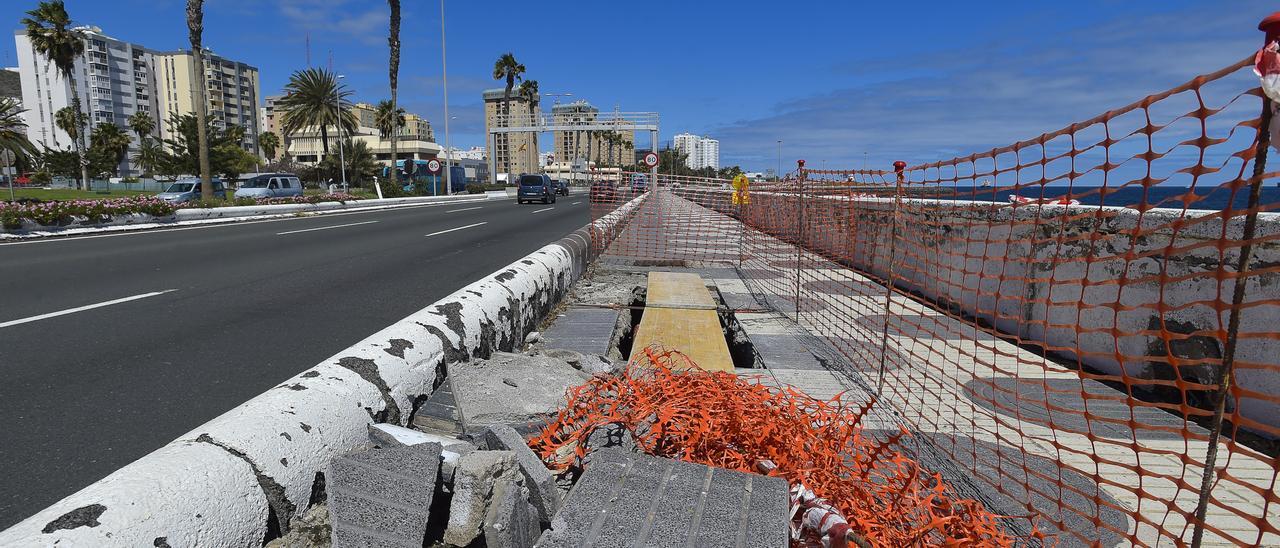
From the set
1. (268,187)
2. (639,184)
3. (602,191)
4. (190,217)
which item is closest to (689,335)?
(602,191)

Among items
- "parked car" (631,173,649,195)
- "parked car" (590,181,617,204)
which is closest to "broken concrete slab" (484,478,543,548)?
"parked car" (631,173,649,195)

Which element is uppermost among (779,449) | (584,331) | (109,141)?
(109,141)

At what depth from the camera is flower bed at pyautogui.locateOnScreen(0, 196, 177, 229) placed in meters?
13.5

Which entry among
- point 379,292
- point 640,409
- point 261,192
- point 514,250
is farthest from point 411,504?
point 261,192

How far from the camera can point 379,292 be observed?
7500mm

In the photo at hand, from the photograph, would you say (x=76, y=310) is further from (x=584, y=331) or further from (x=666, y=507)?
(x=666, y=507)

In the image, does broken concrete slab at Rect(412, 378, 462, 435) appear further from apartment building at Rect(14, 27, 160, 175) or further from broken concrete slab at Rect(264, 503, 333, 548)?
apartment building at Rect(14, 27, 160, 175)

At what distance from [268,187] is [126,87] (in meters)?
157

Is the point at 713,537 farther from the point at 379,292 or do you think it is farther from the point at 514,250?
the point at 514,250

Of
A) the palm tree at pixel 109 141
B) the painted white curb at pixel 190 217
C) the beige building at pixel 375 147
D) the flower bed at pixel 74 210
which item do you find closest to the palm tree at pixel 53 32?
the palm tree at pixel 109 141

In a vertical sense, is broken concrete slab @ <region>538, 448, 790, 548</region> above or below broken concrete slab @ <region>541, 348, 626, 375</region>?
above

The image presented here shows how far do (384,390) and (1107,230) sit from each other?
523cm

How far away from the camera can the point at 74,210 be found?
1498 centimetres

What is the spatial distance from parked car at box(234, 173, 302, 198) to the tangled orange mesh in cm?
2924
